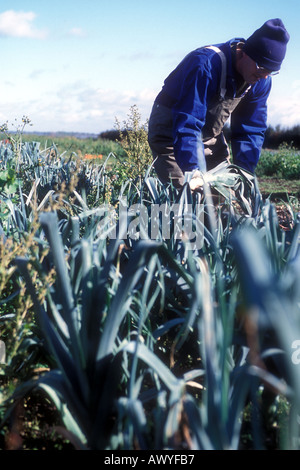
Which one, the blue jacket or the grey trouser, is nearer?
the blue jacket

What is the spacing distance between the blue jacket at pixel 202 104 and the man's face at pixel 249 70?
0.21 feet

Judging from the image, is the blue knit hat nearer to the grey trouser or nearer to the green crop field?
the grey trouser

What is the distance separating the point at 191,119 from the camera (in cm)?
233

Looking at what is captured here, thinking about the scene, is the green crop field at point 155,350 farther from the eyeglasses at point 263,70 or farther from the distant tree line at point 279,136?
the distant tree line at point 279,136

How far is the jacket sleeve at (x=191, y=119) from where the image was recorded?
2.24 m

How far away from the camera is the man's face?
7.84ft

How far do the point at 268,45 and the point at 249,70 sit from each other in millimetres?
177

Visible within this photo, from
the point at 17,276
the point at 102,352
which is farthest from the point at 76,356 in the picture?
the point at 17,276

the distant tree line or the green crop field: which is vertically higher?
the distant tree line

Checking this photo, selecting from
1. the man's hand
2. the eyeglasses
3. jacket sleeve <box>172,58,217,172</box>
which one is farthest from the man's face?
the man's hand

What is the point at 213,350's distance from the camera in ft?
2.52

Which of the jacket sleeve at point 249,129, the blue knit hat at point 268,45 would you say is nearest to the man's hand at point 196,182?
the blue knit hat at point 268,45
